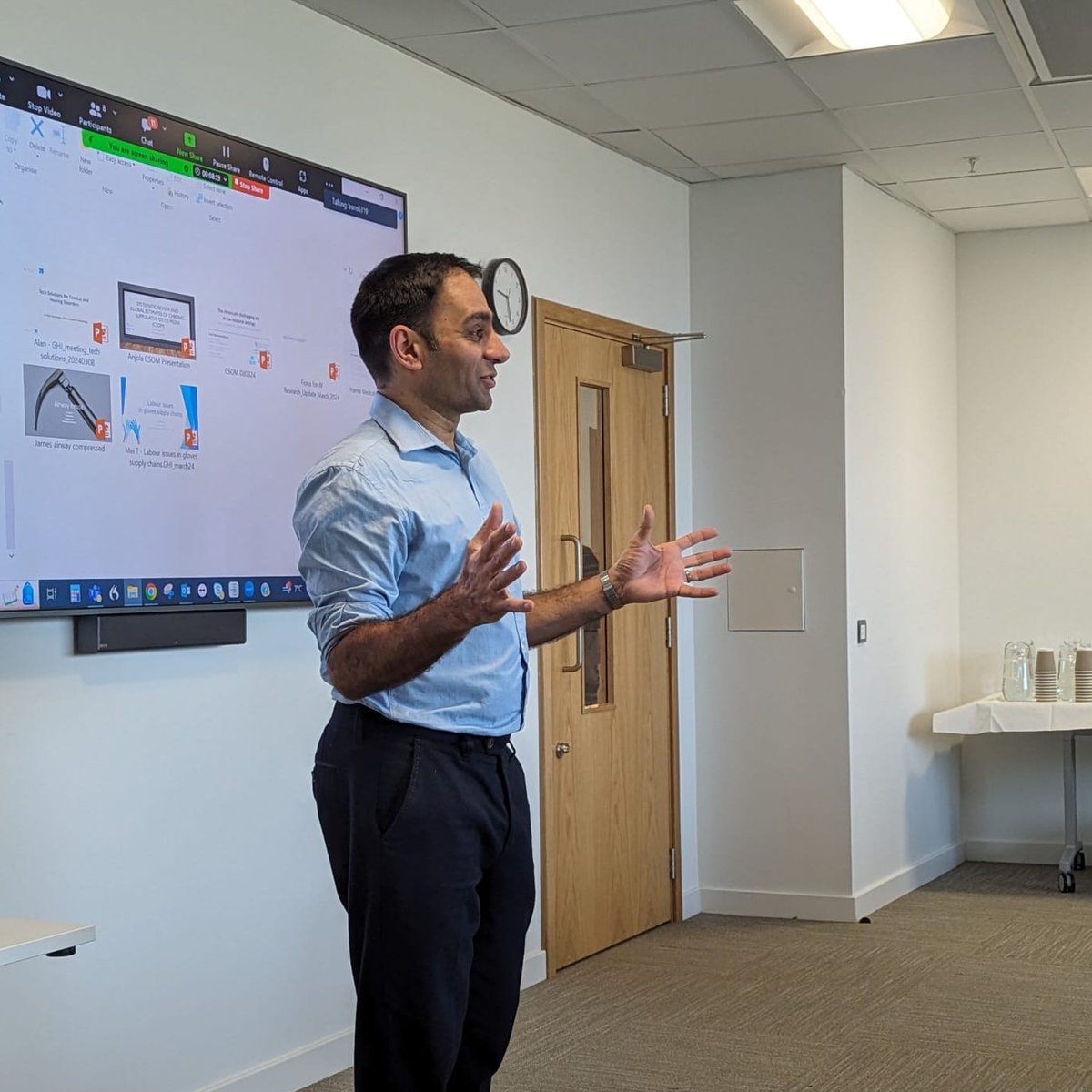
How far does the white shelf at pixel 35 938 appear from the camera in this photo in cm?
190

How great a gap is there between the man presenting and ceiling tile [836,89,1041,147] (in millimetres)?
2991

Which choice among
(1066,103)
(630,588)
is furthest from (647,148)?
(630,588)

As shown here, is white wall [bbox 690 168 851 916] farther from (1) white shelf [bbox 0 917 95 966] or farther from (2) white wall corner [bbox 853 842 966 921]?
(1) white shelf [bbox 0 917 95 966]

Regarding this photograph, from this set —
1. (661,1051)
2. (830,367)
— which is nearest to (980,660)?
(830,367)

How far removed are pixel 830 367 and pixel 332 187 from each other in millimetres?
2442

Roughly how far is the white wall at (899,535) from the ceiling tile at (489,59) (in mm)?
1657

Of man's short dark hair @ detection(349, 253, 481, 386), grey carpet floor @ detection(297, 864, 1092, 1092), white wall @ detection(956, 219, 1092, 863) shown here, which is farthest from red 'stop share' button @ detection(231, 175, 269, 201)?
white wall @ detection(956, 219, 1092, 863)

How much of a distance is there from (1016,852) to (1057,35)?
12.5 feet

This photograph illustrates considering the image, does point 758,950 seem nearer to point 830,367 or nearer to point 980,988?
point 980,988

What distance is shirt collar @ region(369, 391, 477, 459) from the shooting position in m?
2.31

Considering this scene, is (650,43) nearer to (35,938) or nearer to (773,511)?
(773,511)

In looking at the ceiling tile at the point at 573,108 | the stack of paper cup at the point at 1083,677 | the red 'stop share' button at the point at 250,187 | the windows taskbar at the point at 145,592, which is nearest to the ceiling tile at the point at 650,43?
the ceiling tile at the point at 573,108

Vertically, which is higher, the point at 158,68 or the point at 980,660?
the point at 158,68

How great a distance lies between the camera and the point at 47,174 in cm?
300
